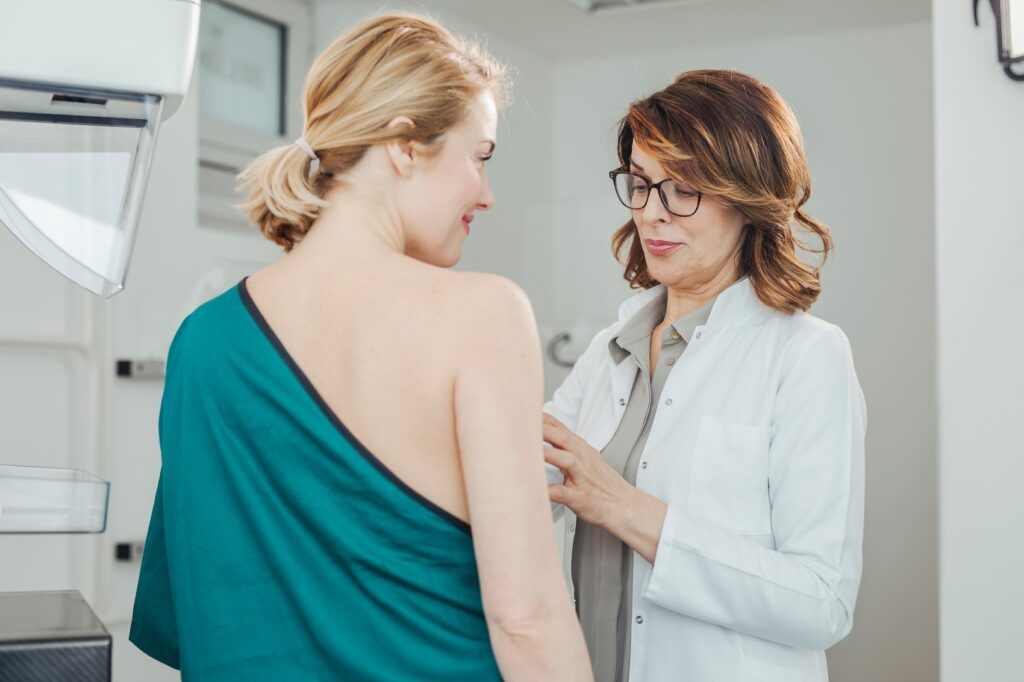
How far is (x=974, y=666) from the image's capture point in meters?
1.79

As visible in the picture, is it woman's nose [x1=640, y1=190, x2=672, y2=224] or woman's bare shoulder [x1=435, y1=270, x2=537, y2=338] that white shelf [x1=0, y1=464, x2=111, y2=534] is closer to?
→ woman's bare shoulder [x1=435, y1=270, x2=537, y2=338]

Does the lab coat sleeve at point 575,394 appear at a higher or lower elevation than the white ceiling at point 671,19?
lower

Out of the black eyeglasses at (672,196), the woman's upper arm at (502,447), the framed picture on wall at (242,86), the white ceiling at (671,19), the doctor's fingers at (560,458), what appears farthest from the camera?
the white ceiling at (671,19)

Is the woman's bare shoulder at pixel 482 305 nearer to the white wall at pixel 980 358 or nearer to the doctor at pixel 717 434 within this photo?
the doctor at pixel 717 434

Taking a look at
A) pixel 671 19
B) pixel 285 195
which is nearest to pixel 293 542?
pixel 285 195

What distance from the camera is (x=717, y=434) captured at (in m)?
1.46

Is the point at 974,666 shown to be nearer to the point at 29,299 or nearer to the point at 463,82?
the point at 463,82

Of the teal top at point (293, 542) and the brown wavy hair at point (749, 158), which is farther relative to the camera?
the brown wavy hair at point (749, 158)

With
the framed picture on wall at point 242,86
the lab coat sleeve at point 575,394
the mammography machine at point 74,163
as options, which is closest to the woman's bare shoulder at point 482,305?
the mammography machine at point 74,163

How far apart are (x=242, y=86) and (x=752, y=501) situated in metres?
2.26

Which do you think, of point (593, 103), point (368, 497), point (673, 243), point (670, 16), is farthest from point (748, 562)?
point (593, 103)

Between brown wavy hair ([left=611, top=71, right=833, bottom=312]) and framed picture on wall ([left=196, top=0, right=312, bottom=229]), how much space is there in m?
1.68

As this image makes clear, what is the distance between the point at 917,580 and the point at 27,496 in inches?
123

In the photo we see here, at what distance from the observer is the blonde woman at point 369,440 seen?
0.93 meters
